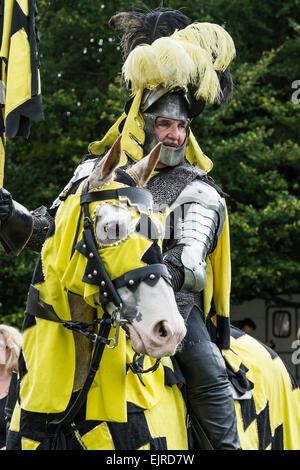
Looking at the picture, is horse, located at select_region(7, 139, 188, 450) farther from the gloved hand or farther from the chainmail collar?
the chainmail collar

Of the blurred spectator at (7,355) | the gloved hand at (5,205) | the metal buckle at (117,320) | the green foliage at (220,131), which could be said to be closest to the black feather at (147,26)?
the gloved hand at (5,205)

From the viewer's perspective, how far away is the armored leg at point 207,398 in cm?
443

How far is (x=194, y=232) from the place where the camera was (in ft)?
15.0

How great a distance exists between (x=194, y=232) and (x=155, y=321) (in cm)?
119

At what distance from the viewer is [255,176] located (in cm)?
1299

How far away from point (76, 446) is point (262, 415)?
166 centimetres

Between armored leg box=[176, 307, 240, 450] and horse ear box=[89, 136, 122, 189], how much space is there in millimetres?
1160

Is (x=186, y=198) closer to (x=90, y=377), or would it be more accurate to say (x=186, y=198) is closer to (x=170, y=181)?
(x=170, y=181)

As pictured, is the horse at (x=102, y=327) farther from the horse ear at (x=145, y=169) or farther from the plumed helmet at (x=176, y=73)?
the plumed helmet at (x=176, y=73)

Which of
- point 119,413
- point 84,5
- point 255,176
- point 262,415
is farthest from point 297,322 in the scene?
point 119,413

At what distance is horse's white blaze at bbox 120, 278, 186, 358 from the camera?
136 inches

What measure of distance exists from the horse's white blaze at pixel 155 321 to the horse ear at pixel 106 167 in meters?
0.52

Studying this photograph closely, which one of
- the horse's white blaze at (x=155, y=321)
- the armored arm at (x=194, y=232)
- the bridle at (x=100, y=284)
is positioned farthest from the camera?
the armored arm at (x=194, y=232)
